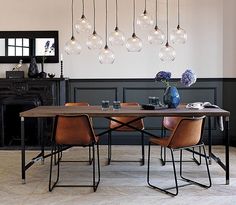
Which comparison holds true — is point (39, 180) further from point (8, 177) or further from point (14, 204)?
point (14, 204)

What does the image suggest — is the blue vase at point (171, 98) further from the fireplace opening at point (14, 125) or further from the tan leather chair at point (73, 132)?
the fireplace opening at point (14, 125)

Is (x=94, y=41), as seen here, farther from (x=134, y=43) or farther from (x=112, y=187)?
(x=112, y=187)

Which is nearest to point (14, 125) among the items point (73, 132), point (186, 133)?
point (73, 132)

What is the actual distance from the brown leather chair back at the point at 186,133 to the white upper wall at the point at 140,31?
2.78 metres

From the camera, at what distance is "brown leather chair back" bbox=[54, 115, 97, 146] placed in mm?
4043

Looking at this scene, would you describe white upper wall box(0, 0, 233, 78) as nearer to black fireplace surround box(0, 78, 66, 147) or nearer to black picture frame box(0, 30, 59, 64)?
black picture frame box(0, 30, 59, 64)

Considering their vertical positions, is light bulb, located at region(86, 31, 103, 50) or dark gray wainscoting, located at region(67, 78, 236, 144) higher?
light bulb, located at region(86, 31, 103, 50)

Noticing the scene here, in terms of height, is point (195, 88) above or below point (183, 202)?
above

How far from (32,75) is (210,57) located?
Result: 10.2 feet

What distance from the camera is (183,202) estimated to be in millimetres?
3609

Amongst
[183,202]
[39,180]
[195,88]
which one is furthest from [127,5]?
[183,202]

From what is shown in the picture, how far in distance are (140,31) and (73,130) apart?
125 inches

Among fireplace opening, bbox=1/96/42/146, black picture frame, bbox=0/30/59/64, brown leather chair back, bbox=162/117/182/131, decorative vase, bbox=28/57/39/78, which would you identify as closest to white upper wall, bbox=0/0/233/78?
black picture frame, bbox=0/30/59/64

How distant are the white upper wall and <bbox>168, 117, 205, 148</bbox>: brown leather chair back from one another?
9.11 ft
